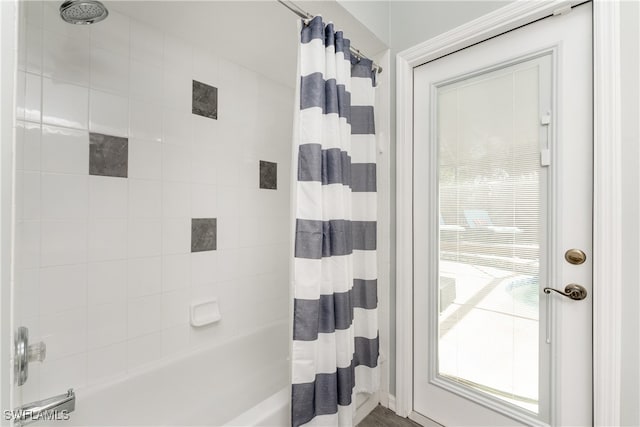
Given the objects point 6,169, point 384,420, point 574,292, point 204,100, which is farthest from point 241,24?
point 384,420

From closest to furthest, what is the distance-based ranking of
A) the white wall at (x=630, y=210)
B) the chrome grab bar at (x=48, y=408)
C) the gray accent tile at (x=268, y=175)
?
1. the chrome grab bar at (x=48, y=408)
2. the white wall at (x=630, y=210)
3. the gray accent tile at (x=268, y=175)

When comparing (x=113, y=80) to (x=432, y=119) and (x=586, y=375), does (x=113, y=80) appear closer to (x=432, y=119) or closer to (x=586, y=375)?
(x=432, y=119)

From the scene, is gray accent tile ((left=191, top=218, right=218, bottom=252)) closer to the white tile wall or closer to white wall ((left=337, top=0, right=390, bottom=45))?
the white tile wall

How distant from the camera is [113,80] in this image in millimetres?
1390

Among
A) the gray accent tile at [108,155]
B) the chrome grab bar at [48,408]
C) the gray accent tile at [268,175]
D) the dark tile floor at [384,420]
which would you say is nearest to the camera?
the chrome grab bar at [48,408]

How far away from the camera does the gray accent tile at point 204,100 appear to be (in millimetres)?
1707

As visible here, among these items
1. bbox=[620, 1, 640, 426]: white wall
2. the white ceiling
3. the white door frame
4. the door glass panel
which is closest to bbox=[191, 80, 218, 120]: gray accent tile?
the white ceiling

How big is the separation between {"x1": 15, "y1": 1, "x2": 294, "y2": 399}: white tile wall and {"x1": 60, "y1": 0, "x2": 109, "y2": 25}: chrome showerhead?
0.19 meters

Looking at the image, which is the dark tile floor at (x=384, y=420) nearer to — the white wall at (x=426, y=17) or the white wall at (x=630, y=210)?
the white wall at (x=630, y=210)

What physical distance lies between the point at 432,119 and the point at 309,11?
0.80 metres

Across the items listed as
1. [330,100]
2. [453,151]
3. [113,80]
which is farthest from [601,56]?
[113,80]

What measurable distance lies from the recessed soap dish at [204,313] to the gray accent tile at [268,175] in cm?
88

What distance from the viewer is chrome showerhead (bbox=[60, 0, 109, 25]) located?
991 millimetres

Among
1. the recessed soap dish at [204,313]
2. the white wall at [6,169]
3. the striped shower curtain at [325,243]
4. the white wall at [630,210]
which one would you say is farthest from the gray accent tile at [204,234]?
the white wall at [630,210]
